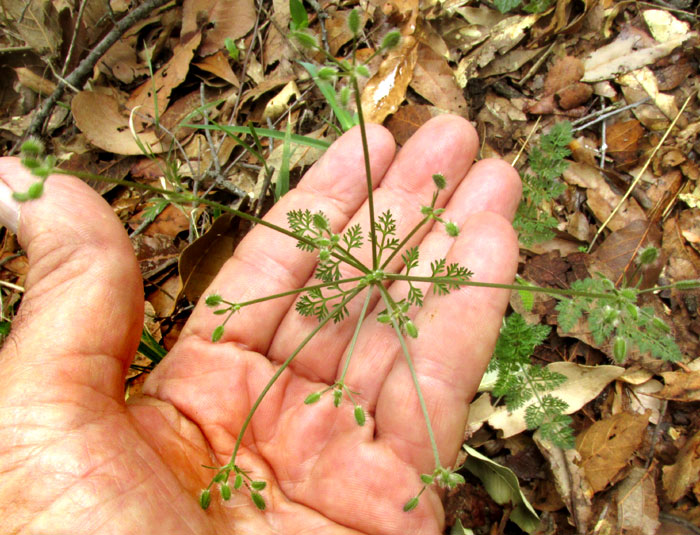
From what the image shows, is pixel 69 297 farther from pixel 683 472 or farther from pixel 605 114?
pixel 605 114

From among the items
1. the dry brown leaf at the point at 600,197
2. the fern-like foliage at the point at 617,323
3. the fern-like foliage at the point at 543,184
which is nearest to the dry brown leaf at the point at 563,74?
the dry brown leaf at the point at 600,197

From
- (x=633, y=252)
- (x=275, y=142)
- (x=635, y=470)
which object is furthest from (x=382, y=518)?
(x=275, y=142)

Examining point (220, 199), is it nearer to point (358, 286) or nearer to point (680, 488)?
point (358, 286)

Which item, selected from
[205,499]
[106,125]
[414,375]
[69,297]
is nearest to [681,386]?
[414,375]

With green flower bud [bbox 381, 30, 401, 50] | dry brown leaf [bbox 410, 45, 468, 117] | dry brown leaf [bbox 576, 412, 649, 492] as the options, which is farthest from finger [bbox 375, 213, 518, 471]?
dry brown leaf [bbox 410, 45, 468, 117]

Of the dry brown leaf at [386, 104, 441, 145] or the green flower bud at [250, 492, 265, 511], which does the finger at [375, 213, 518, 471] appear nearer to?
the green flower bud at [250, 492, 265, 511]
